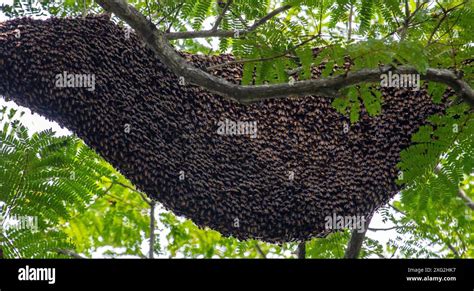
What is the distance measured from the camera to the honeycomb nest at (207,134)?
589 cm

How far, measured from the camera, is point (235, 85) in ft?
17.7

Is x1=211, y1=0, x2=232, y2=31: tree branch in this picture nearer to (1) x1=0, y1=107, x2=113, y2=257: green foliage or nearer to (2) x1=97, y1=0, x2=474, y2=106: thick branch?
(2) x1=97, y1=0, x2=474, y2=106: thick branch

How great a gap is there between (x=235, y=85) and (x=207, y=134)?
1.04 metres

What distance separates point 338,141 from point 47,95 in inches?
108

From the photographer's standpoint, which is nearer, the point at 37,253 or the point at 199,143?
the point at 37,253

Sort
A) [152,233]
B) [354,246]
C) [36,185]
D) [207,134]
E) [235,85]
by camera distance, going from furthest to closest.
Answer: [152,233]
[354,246]
[207,134]
[36,185]
[235,85]

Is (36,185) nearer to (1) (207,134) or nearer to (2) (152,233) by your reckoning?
(1) (207,134)

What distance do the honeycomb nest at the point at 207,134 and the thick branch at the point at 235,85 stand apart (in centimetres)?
79

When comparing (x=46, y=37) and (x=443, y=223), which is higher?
(x=46, y=37)

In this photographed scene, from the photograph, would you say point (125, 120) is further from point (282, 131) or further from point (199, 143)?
point (282, 131)

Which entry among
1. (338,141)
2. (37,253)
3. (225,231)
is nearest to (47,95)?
(37,253)

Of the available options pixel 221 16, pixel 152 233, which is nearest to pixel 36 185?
pixel 221 16

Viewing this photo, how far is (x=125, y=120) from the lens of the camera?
5.98m

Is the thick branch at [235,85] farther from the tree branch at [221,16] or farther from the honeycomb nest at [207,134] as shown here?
the tree branch at [221,16]
